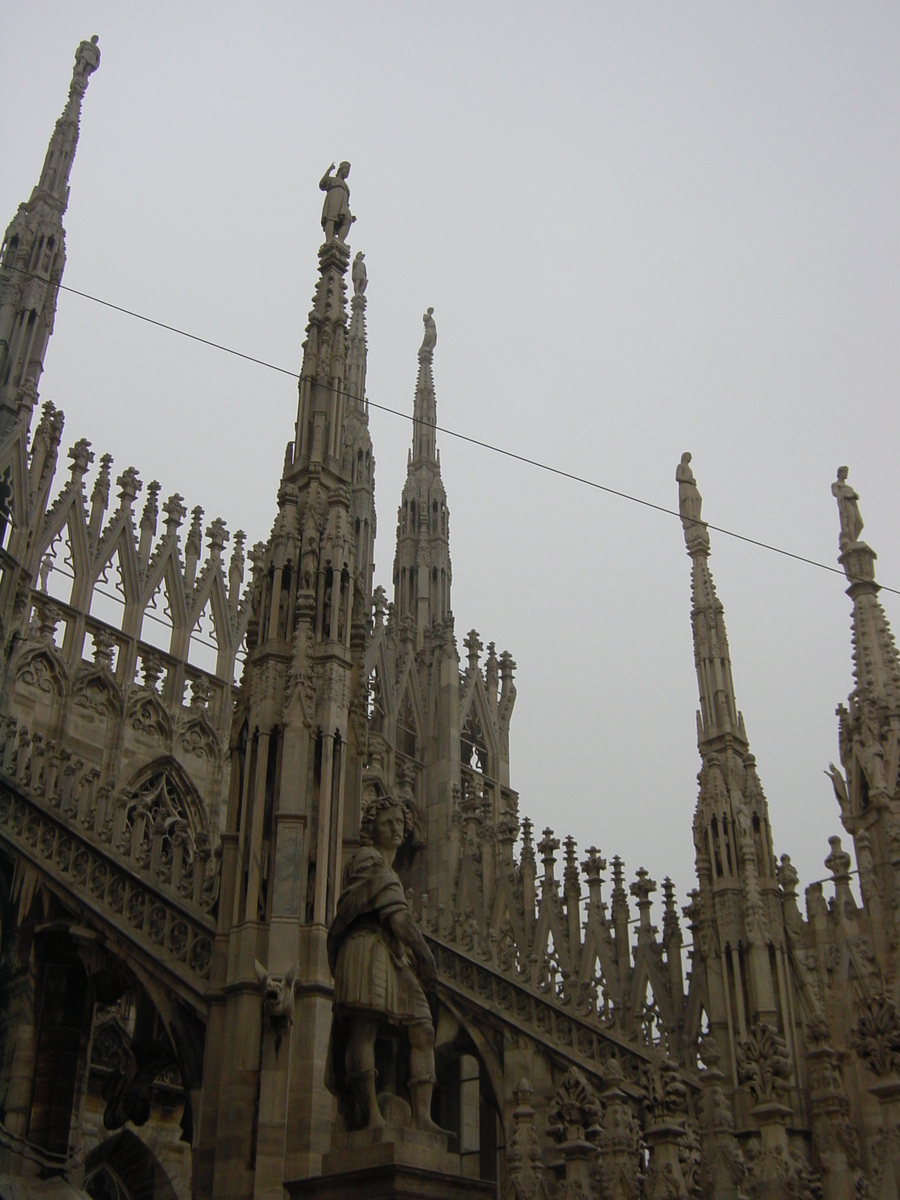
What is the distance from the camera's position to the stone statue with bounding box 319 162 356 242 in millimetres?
16250

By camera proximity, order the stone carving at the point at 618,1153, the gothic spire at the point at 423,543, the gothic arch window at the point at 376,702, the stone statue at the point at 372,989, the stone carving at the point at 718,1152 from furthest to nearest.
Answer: the gothic spire at the point at 423,543 → the gothic arch window at the point at 376,702 → the stone carving at the point at 618,1153 → the stone carving at the point at 718,1152 → the stone statue at the point at 372,989

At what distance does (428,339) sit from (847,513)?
17085mm

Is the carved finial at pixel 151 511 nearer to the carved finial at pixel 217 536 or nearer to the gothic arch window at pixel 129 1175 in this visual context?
the carved finial at pixel 217 536

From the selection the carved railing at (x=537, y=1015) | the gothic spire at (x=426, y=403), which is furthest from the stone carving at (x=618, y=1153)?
the gothic spire at (x=426, y=403)

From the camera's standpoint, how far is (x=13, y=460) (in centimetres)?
2089

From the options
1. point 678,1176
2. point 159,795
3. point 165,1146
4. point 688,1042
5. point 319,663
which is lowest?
point 678,1176

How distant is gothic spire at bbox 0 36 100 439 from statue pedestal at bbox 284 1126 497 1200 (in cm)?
1681

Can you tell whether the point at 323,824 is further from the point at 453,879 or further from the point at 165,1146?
the point at 453,879

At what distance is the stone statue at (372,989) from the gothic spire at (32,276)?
15862mm

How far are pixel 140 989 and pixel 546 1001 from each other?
534cm

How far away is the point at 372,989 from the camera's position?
757 centimetres

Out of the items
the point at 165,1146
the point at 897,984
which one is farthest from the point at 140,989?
the point at 897,984

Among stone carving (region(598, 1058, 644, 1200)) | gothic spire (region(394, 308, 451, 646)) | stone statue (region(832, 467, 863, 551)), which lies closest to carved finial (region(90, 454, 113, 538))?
gothic spire (region(394, 308, 451, 646))

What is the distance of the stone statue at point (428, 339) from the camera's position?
32812 millimetres
